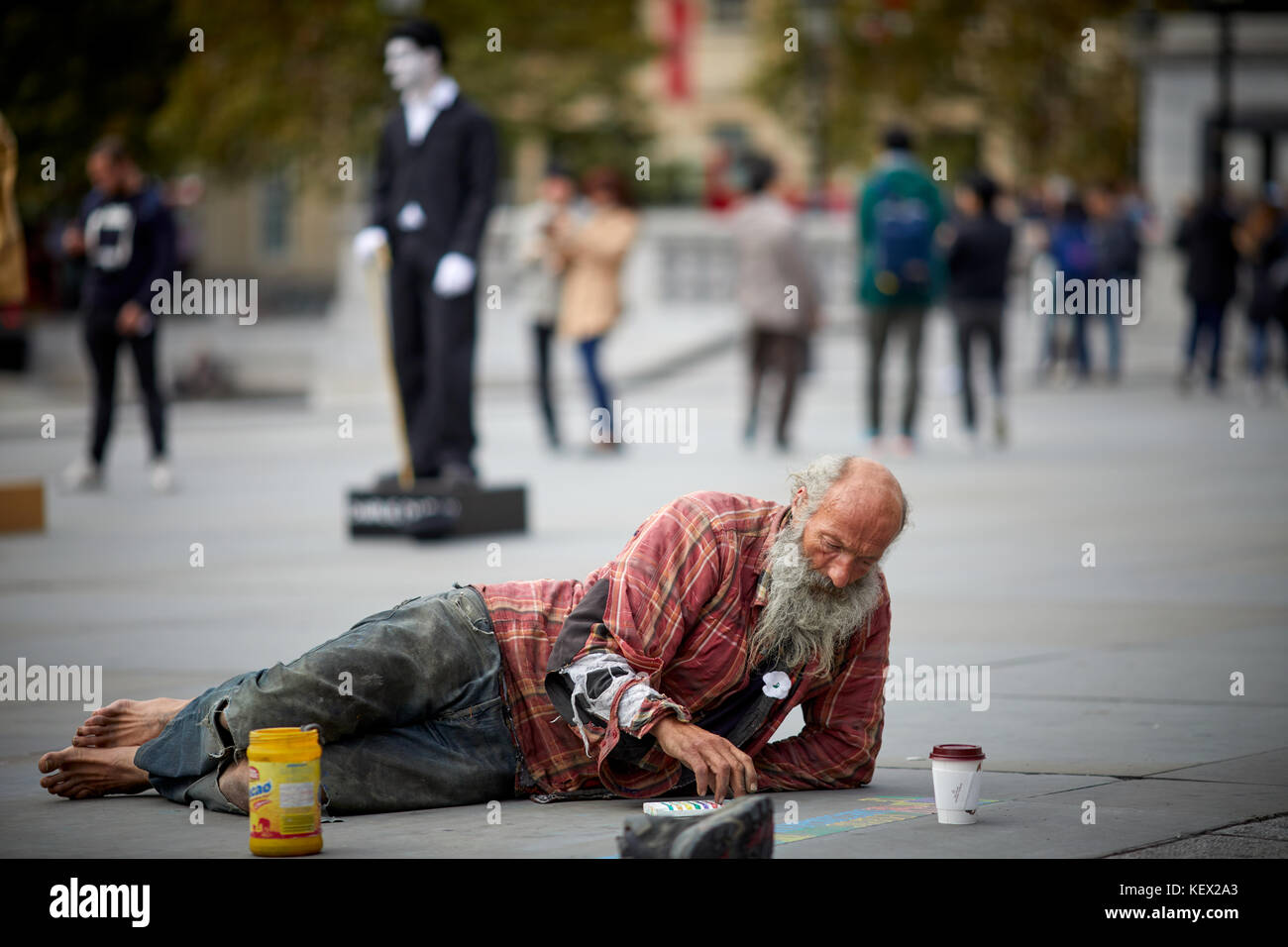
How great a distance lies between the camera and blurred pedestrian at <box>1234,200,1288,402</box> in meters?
20.6

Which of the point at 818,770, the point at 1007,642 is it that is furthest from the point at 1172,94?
the point at 818,770

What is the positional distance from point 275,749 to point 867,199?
11.0 m

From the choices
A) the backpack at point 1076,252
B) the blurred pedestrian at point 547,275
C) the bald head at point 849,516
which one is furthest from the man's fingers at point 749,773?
the backpack at point 1076,252

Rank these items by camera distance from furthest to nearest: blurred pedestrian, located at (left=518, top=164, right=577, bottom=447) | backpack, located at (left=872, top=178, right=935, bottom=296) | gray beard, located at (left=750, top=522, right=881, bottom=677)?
blurred pedestrian, located at (left=518, top=164, right=577, bottom=447) → backpack, located at (left=872, top=178, right=935, bottom=296) → gray beard, located at (left=750, top=522, right=881, bottom=677)

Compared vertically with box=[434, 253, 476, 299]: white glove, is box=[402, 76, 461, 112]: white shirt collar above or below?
above

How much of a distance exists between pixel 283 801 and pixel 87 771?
96 centimetres

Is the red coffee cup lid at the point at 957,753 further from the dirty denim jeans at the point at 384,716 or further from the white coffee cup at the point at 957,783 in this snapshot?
the dirty denim jeans at the point at 384,716

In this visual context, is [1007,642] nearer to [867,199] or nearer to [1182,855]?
[1182,855]

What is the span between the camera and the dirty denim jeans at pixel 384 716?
15.8ft

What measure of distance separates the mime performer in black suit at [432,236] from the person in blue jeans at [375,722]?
18.8 ft

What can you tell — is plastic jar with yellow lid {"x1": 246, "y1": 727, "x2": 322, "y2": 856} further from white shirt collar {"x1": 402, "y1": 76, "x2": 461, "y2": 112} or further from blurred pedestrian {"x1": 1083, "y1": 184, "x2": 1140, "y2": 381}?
blurred pedestrian {"x1": 1083, "y1": 184, "x2": 1140, "y2": 381}

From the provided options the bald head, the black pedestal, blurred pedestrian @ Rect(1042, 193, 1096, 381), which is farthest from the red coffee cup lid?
blurred pedestrian @ Rect(1042, 193, 1096, 381)

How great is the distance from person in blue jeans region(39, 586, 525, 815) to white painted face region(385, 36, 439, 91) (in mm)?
6202

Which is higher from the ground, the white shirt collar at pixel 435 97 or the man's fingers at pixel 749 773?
the white shirt collar at pixel 435 97
